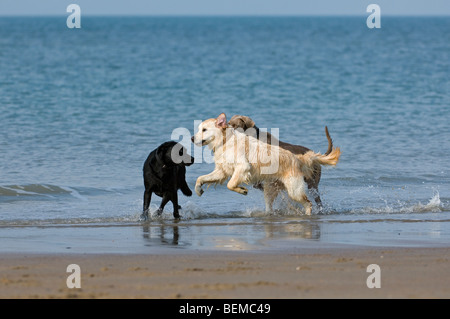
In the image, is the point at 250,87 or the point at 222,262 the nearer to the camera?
the point at 222,262

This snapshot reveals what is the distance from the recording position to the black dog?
371 inches

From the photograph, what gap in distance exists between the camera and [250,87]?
28.6m

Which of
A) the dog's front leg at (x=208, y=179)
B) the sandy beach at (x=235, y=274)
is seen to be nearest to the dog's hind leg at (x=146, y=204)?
the dog's front leg at (x=208, y=179)

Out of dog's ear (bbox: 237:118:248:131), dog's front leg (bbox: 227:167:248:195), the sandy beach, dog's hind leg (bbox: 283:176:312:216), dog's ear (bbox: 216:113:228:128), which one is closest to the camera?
the sandy beach

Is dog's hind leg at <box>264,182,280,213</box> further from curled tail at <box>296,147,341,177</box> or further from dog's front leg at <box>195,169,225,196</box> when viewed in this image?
dog's front leg at <box>195,169,225,196</box>

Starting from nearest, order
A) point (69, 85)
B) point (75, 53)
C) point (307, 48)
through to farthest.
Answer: point (69, 85) → point (75, 53) → point (307, 48)

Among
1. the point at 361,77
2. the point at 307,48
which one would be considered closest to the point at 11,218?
the point at 361,77

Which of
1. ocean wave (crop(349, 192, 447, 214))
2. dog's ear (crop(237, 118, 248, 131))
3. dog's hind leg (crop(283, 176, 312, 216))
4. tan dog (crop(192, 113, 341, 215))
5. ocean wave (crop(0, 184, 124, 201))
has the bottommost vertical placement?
ocean wave (crop(349, 192, 447, 214))

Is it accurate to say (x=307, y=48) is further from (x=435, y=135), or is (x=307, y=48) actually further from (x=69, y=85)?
(x=435, y=135)

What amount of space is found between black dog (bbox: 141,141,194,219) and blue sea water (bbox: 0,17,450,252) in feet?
0.96

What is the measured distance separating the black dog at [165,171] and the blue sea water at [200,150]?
29 centimetres

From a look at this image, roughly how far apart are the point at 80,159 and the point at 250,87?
587 inches

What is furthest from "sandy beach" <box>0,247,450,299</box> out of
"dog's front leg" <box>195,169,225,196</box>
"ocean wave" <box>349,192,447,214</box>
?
"ocean wave" <box>349,192,447,214</box>
